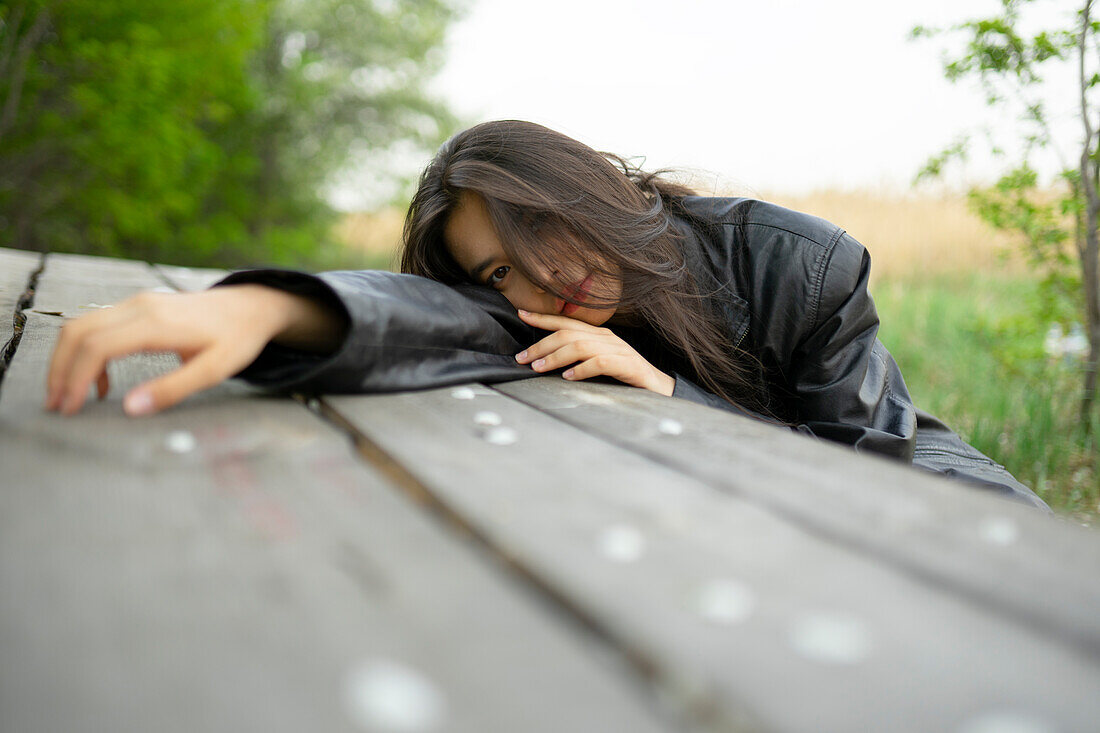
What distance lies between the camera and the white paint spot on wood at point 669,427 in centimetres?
109

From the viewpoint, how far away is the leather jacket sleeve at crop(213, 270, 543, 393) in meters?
1.18

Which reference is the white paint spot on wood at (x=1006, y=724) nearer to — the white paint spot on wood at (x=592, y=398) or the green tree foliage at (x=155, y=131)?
the white paint spot on wood at (x=592, y=398)

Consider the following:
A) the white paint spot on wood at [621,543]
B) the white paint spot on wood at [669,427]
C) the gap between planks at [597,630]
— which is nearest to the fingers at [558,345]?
the white paint spot on wood at [669,427]

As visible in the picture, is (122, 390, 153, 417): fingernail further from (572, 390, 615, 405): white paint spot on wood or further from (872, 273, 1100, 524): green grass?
(872, 273, 1100, 524): green grass

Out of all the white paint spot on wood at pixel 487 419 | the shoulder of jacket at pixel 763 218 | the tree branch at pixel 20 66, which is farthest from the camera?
the tree branch at pixel 20 66

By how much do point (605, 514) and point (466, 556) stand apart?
16 cm

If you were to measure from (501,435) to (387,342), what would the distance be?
0.37 m

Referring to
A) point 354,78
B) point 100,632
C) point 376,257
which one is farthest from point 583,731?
point 376,257

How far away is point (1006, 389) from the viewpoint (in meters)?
3.34

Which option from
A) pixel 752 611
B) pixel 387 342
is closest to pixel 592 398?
pixel 387 342

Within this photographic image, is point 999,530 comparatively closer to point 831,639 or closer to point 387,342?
point 831,639

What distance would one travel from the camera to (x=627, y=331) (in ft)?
7.05

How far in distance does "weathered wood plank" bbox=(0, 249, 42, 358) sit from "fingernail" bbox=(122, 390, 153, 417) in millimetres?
412

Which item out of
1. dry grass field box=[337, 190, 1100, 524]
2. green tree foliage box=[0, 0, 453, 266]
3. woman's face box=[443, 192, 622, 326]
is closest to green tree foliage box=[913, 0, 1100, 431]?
dry grass field box=[337, 190, 1100, 524]
